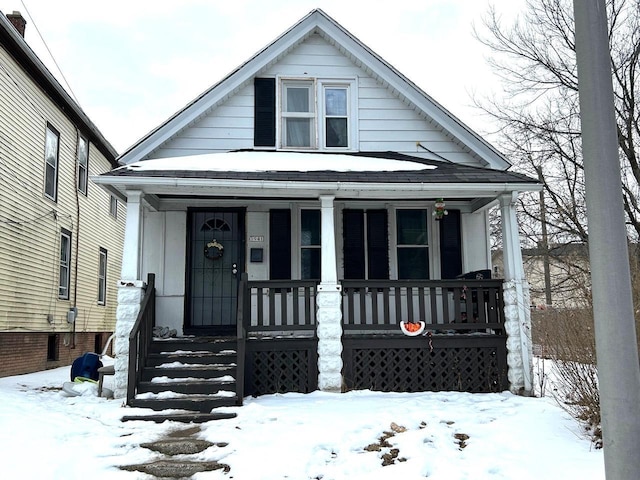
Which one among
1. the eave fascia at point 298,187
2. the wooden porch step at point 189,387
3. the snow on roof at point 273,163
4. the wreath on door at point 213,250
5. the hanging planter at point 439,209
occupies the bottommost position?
the wooden porch step at point 189,387

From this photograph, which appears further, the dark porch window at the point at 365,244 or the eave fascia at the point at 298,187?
the dark porch window at the point at 365,244

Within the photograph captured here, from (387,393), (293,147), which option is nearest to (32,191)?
(293,147)

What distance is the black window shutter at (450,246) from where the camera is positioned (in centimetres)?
991

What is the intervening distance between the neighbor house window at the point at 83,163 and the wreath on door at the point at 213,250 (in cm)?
719

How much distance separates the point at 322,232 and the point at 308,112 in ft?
9.11

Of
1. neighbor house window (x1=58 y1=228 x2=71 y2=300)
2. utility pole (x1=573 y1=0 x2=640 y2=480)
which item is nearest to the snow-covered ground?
utility pole (x1=573 y1=0 x2=640 y2=480)

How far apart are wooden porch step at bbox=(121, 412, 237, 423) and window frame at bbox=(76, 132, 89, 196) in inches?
398

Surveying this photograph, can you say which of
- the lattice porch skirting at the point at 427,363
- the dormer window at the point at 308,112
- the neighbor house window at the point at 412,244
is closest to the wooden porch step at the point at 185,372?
the lattice porch skirting at the point at 427,363

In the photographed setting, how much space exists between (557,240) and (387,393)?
41.4ft

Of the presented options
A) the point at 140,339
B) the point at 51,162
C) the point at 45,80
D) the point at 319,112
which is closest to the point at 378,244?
the point at 319,112

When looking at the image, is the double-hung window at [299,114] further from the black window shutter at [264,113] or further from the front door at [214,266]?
the front door at [214,266]

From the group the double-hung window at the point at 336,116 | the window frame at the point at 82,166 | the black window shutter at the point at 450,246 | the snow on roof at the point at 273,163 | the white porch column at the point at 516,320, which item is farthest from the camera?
the window frame at the point at 82,166

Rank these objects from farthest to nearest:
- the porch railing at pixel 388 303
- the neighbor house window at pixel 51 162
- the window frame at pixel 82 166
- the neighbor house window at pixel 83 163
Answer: the neighbor house window at pixel 83 163 → the window frame at pixel 82 166 → the neighbor house window at pixel 51 162 → the porch railing at pixel 388 303

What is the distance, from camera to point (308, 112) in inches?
399
